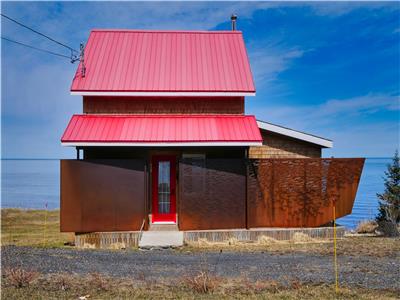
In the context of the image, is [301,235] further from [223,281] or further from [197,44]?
[197,44]

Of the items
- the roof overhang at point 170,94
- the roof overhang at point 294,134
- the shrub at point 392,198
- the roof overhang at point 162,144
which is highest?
the roof overhang at point 170,94

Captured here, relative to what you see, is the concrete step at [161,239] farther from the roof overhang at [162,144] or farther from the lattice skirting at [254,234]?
the roof overhang at [162,144]

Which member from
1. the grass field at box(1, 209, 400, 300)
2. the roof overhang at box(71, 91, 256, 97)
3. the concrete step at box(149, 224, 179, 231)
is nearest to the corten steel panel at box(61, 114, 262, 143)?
the roof overhang at box(71, 91, 256, 97)

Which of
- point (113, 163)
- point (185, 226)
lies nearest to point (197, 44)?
point (113, 163)

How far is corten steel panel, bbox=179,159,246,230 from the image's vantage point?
12.5 m

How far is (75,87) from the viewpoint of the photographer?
13.4m

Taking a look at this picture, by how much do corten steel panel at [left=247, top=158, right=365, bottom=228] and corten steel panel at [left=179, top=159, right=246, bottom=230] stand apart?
432 mm

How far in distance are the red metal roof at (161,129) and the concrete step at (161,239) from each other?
115 inches

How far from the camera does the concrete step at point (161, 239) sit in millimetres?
11305

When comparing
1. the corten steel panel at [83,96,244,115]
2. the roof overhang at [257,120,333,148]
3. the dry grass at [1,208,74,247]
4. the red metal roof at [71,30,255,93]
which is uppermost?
the red metal roof at [71,30,255,93]

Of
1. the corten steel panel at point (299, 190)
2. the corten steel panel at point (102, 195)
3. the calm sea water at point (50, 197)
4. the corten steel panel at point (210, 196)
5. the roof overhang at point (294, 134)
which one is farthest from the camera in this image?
the calm sea water at point (50, 197)

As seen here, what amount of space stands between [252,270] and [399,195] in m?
11.4

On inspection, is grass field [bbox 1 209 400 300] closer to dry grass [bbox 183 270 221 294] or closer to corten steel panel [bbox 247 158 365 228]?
dry grass [bbox 183 270 221 294]

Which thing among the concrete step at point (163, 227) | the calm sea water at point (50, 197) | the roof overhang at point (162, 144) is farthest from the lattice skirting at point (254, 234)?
the calm sea water at point (50, 197)
